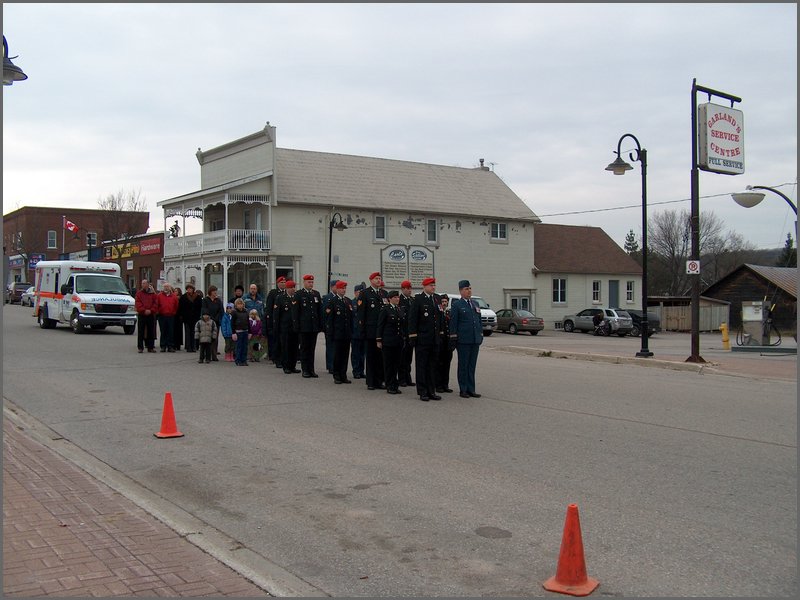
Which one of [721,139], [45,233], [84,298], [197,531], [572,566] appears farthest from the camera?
[45,233]

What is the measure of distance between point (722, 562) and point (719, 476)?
2499 millimetres

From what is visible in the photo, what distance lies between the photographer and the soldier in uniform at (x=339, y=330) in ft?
46.2

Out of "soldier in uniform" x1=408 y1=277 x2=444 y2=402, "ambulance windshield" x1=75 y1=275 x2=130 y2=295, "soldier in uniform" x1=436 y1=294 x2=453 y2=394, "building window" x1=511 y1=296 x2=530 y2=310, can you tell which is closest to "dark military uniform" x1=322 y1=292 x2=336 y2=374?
"soldier in uniform" x1=436 y1=294 x2=453 y2=394

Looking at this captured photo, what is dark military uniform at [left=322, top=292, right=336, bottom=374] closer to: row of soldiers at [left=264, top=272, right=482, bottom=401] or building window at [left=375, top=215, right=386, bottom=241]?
row of soldiers at [left=264, top=272, right=482, bottom=401]

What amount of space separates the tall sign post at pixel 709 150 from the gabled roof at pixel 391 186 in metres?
23.4

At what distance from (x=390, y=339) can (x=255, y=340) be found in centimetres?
598

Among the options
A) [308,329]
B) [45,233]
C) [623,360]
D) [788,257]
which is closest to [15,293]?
[45,233]

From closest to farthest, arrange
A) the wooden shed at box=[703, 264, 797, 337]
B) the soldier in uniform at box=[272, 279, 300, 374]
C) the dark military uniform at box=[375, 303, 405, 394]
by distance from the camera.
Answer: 1. the dark military uniform at box=[375, 303, 405, 394]
2. the soldier in uniform at box=[272, 279, 300, 374]
3. the wooden shed at box=[703, 264, 797, 337]

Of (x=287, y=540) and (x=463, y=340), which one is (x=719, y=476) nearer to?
(x=287, y=540)

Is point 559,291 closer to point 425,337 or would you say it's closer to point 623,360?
point 623,360

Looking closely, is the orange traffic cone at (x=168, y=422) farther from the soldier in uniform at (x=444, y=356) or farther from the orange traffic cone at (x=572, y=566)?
the orange traffic cone at (x=572, y=566)

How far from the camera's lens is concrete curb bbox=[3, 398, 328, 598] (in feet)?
15.6

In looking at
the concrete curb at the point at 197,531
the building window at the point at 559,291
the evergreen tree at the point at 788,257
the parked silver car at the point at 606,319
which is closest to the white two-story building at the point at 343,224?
the building window at the point at 559,291

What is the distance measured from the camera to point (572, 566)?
4.56m
